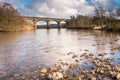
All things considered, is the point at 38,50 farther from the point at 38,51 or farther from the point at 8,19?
the point at 8,19

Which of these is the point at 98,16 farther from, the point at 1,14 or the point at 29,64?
the point at 29,64

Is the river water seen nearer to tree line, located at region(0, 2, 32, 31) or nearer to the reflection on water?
the reflection on water

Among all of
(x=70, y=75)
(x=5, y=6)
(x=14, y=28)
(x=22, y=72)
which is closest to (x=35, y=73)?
(x=22, y=72)

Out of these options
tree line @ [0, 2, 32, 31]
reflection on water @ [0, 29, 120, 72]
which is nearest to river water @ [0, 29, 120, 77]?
reflection on water @ [0, 29, 120, 72]

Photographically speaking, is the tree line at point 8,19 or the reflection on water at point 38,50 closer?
the reflection on water at point 38,50

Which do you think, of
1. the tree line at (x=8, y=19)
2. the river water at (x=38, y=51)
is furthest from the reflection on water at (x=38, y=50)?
the tree line at (x=8, y=19)

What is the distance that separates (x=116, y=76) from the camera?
12.8 m

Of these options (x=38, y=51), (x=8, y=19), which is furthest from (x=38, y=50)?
(x=8, y=19)

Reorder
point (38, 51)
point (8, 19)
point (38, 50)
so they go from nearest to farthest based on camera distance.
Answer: point (38, 51), point (38, 50), point (8, 19)

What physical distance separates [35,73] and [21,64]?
3.50 metres

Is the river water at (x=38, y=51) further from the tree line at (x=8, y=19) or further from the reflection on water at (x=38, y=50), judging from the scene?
the tree line at (x=8, y=19)

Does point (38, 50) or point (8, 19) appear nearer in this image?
point (38, 50)

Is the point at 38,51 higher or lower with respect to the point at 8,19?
lower

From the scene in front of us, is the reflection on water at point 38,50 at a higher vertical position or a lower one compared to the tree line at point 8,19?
lower
